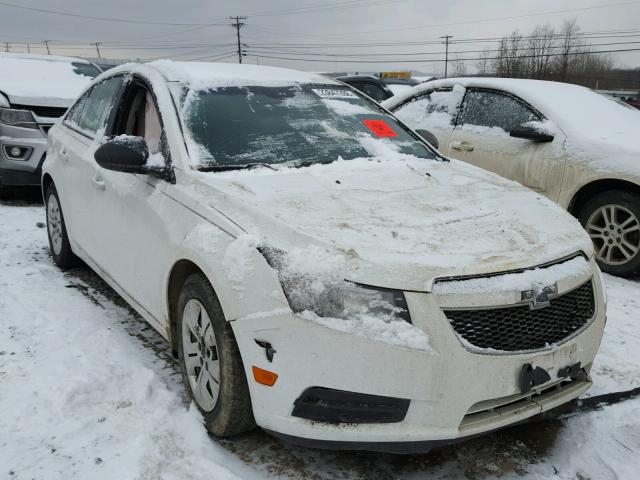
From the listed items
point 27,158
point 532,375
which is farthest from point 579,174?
point 27,158

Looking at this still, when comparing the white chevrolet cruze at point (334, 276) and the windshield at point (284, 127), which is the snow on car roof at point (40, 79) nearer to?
the windshield at point (284, 127)

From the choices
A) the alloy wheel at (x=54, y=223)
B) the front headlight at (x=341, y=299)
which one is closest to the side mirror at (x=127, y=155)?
the front headlight at (x=341, y=299)

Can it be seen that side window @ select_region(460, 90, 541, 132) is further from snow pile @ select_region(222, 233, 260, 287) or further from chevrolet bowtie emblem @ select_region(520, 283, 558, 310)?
snow pile @ select_region(222, 233, 260, 287)

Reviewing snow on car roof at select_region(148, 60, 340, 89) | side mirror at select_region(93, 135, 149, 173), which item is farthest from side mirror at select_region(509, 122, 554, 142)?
side mirror at select_region(93, 135, 149, 173)

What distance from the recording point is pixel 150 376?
3.01m

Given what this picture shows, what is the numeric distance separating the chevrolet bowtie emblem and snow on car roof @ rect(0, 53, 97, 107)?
19.3 ft

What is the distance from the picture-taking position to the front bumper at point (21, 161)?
6852 mm

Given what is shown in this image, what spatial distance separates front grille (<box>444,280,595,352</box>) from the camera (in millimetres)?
2080

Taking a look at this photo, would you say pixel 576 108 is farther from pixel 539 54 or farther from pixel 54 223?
pixel 539 54

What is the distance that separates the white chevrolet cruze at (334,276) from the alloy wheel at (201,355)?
0.01 m

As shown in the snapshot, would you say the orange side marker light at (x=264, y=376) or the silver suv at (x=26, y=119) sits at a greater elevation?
the silver suv at (x=26, y=119)

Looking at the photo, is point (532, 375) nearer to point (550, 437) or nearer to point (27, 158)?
point (550, 437)

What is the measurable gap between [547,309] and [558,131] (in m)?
3.39

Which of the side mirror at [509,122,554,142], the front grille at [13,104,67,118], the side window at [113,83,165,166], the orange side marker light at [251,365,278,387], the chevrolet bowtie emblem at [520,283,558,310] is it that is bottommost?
the orange side marker light at [251,365,278,387]
